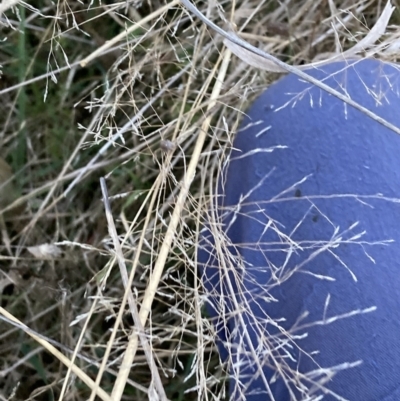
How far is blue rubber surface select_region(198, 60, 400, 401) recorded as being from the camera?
21.0 inches

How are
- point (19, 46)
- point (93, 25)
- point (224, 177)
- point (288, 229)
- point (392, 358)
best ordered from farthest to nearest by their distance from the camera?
point (93, 25) < point (19, 46) < point (224, 177) < point (288, 229) < point (392, 358)

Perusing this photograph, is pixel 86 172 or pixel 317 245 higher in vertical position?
pixel 317 245

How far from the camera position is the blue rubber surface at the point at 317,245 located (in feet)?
1.75

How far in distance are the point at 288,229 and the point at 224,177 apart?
14 cm

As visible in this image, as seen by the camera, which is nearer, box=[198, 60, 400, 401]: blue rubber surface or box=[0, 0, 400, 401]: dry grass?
box=[198, 60, 400, 401]: blue rubber surface

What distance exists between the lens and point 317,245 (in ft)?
1.95

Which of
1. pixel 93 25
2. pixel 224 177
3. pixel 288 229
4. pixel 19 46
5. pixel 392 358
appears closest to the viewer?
pixel 392 358

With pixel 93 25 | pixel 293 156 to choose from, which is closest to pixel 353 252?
pixel 293 156

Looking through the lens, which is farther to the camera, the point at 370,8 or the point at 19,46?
the point at 370,8

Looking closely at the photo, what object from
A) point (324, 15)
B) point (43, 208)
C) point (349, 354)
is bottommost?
point (43, 208)

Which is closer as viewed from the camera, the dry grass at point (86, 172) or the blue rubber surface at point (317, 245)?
the blue rubber surface at point (317, 245)

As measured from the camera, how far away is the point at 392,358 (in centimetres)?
52

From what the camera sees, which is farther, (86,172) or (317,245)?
(86,172)

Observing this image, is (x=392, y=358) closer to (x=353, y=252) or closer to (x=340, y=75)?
(x=353, y=252)
